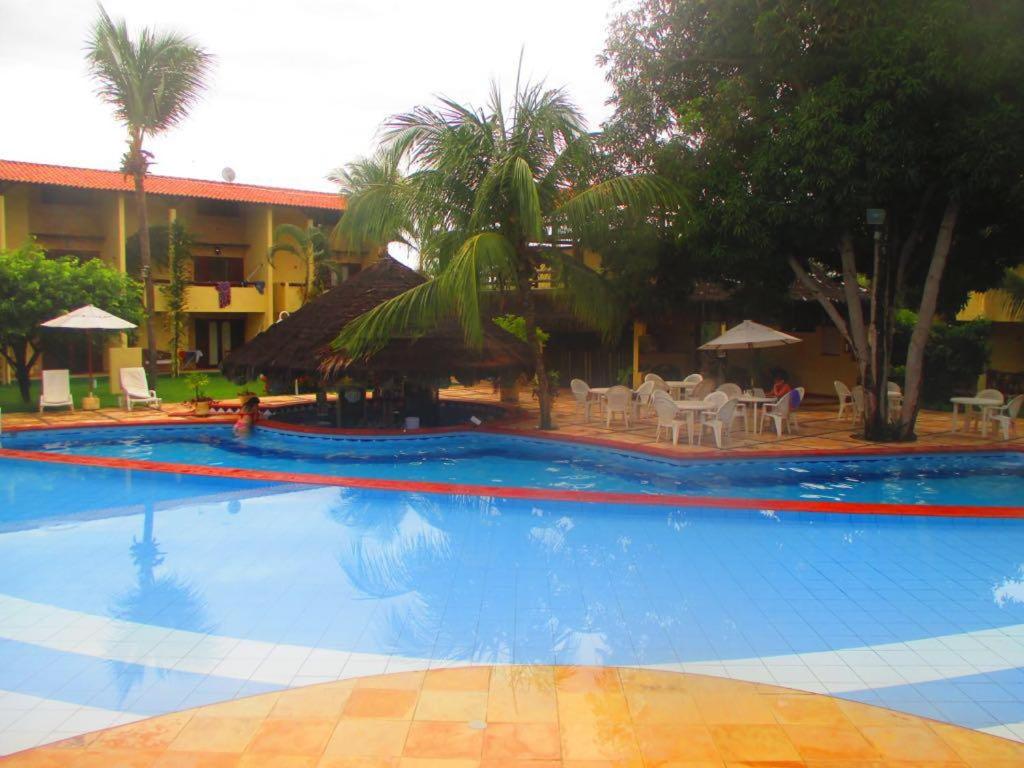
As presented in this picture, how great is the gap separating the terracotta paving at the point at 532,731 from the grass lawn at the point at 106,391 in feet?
48.9

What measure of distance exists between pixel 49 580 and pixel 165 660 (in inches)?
94.4

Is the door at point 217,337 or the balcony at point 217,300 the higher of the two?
the balcony at point 217,300

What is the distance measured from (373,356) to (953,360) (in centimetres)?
1210

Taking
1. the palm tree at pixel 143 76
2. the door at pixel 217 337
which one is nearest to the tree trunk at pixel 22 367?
the palm tree at pixel 143 76

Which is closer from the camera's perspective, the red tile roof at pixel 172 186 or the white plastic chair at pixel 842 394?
the white plastic chair at pixel 842 394

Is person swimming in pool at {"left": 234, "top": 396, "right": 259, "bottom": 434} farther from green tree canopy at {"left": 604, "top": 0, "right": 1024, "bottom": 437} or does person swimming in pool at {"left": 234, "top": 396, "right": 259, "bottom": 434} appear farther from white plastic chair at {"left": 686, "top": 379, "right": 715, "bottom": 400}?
white plastic chair at {"left": 686, "top": 379, "right": 715, "bottom": 400}

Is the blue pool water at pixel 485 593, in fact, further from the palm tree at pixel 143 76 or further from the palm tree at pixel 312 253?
the palm tree at pixel 312 253

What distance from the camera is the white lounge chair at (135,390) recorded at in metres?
16.8

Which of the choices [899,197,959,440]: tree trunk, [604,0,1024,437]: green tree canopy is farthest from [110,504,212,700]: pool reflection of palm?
[899,197,959,440]: tree trunk

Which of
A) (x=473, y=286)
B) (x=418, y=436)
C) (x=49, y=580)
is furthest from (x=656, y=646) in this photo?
(x=418, y=436)

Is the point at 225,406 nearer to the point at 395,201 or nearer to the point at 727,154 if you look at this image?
the point at 395,201

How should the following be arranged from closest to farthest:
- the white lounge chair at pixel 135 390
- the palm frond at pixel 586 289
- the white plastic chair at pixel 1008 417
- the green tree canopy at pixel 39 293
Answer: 1. the white plastic chair at pixel 1008 417
2. the palm frond at pixel 586 289
3. the green tree canopy at pixel 39 293
4. the white lounge chair at pixel 135 390

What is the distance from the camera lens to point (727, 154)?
1298 centimetres

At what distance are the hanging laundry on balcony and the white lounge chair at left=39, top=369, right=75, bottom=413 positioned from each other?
33.2 feet
